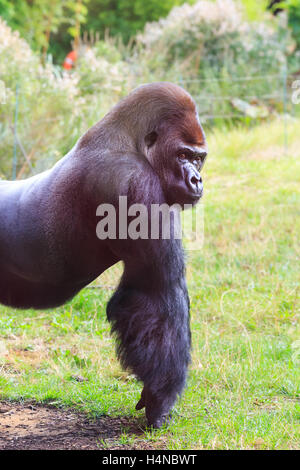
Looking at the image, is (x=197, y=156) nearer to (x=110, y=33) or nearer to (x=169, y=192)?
(x=169, y=192)

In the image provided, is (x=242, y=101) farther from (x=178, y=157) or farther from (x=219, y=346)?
(x=178, y=157)

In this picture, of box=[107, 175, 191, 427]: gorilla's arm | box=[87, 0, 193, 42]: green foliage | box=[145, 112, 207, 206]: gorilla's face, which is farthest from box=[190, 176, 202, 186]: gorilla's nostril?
box=[87, 0, 193, 42]: green foliage

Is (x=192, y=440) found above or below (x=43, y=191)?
below

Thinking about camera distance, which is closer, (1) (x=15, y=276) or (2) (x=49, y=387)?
(1) (x=15, y=276)

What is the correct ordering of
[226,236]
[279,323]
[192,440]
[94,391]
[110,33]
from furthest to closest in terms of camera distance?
[110,33]
[226,236]
[279,323]
[94,391]
[192,440]

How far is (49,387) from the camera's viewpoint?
10.4 feet

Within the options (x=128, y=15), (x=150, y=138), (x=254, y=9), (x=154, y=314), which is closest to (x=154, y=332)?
(x=154, y=314)

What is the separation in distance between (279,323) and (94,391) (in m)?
1.49

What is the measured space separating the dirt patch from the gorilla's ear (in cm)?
122

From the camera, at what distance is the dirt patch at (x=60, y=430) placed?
2496 mm

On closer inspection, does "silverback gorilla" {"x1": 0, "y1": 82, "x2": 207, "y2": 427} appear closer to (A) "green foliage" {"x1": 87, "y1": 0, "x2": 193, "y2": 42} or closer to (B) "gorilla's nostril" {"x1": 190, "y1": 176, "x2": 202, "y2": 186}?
(B) "gorilla's nostril" {"x1": 190, "y1": 176, "x2": 202, "y2": 186}

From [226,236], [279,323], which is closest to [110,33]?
[226,236]

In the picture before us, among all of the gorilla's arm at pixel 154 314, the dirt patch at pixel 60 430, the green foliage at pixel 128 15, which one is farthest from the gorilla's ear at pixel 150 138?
the green foliage at pixel 128 15

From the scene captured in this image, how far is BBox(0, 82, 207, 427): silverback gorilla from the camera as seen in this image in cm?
240
